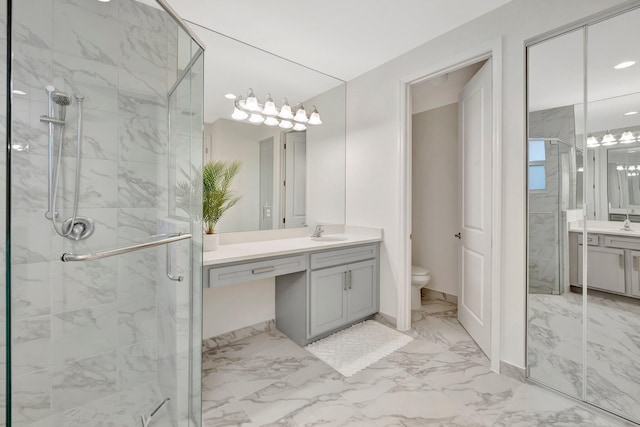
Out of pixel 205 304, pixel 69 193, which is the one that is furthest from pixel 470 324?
pixel 69 193

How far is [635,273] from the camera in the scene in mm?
1464

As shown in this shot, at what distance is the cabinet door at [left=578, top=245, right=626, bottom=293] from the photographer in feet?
4.97

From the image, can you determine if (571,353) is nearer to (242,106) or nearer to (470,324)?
(470,324)

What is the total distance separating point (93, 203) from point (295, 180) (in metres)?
1.68

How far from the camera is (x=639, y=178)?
1461 millimetres

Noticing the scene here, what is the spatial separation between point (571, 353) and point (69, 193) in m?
2.67

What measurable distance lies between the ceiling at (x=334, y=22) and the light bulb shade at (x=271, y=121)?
0.54 metres

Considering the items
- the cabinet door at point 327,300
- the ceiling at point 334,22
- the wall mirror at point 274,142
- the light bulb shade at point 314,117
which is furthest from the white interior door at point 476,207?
the light bulb shade at point 314,117

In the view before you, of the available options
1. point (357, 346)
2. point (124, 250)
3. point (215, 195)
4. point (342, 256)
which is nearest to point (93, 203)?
point (124, 250)

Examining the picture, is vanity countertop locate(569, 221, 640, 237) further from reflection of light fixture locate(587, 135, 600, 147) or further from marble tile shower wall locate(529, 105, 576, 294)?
reflection of light fixture locate(587, 135, 600, 147)

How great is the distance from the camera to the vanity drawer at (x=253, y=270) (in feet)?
5.94

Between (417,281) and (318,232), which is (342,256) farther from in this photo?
(417,281)

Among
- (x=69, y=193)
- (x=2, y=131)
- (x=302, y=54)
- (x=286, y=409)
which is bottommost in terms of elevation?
→ (x=286, y=409)

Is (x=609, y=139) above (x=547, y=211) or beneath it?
above
